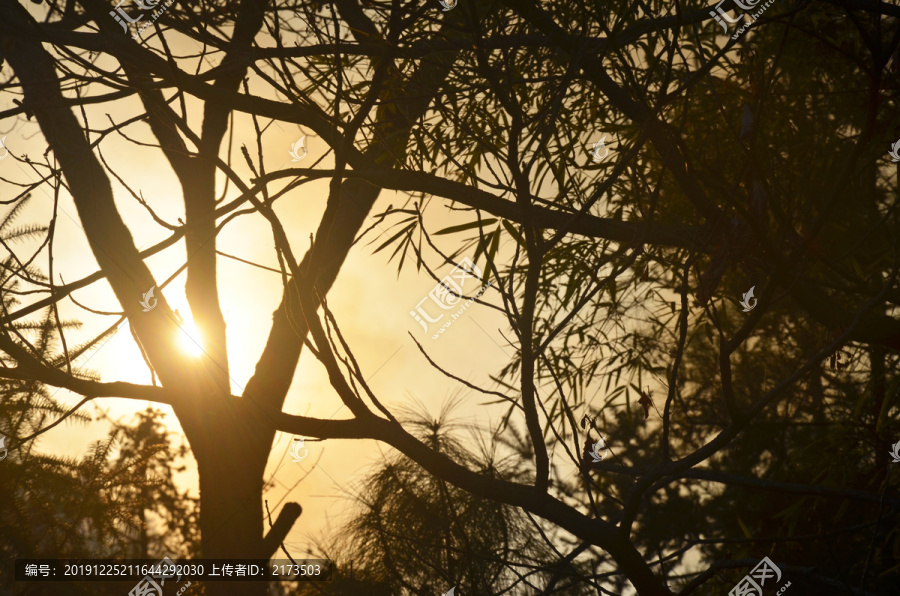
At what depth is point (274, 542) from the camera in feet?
11.9

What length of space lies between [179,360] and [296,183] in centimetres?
224

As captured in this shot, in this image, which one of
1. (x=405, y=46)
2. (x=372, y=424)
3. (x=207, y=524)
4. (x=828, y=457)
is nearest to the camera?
(x=372, y=424)

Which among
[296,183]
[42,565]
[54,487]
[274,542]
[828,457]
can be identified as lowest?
[828,457]

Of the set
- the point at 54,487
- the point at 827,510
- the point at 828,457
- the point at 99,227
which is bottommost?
the point at 827,510

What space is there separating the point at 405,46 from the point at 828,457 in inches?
154

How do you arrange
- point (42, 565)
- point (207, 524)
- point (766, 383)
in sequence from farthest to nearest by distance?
point (766, 383)
point (42, 565)
point (207, 524)

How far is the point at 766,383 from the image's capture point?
6234 millimetres

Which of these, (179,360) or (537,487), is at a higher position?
(179,360)

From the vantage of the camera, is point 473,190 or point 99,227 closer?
point 473,190

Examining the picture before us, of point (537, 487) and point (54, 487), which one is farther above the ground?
point (54, 487)

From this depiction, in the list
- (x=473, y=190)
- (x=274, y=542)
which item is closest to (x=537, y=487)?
(x=473, y=190)

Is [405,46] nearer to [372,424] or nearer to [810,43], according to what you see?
[372,424]

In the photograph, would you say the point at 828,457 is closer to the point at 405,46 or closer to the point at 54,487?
the point at 405,46

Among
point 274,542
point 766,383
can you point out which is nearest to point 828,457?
point 766,383
